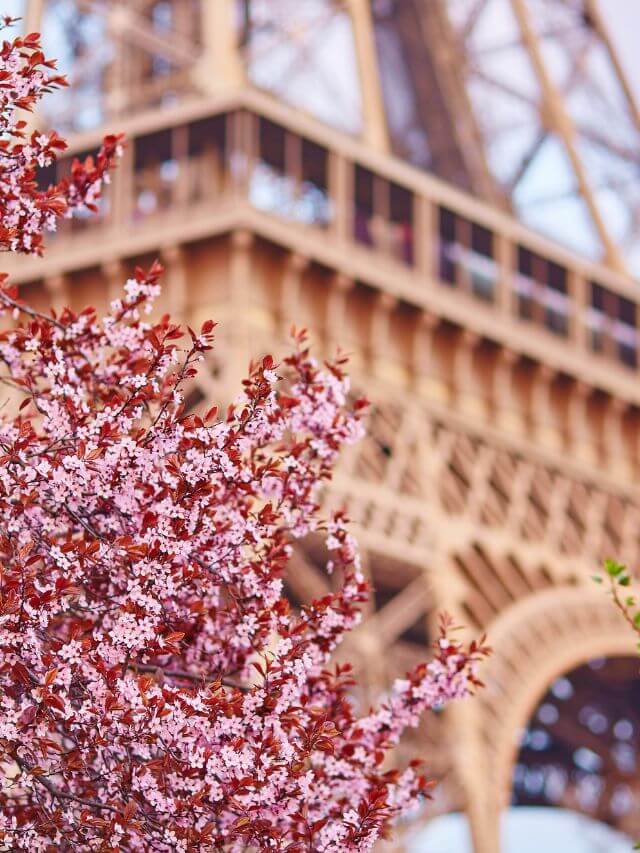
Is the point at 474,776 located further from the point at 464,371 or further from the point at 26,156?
the point at 26,156

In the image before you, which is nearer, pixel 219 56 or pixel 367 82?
pixel 219 56

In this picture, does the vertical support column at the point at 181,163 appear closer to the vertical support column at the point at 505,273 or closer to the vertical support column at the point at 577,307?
the vertical support column at the point at 505,273

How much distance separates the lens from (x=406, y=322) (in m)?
23.8

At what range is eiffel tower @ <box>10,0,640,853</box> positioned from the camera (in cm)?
2139

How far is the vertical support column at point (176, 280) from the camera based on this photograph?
2116cm

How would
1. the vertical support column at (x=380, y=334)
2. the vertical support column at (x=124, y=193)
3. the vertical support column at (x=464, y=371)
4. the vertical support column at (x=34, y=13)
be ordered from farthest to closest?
the vertical support column at (x=34, y=13) < the vertical support column at (x=464, y=371) < the vertical support column at (x=380, y=334) < the vertical support column at (x=124, y=193)

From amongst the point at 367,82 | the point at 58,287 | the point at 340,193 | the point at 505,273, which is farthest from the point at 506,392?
the point at 58,287

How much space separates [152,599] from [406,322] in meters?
16.5

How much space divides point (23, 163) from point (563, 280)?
18883 mm

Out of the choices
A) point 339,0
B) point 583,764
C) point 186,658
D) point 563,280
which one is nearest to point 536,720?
point 583,764

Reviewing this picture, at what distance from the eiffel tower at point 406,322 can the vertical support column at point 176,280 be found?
3 cm

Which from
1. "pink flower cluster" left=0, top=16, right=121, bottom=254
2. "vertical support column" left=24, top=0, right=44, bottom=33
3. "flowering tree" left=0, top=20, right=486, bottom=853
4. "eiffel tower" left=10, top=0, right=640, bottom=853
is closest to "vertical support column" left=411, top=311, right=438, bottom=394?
"eiffel tower" left=10, top=0, right=640, bottom=853

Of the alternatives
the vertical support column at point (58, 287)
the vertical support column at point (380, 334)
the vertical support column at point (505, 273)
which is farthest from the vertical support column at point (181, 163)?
the vertical support column at point (505, 273)

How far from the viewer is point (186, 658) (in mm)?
9117
